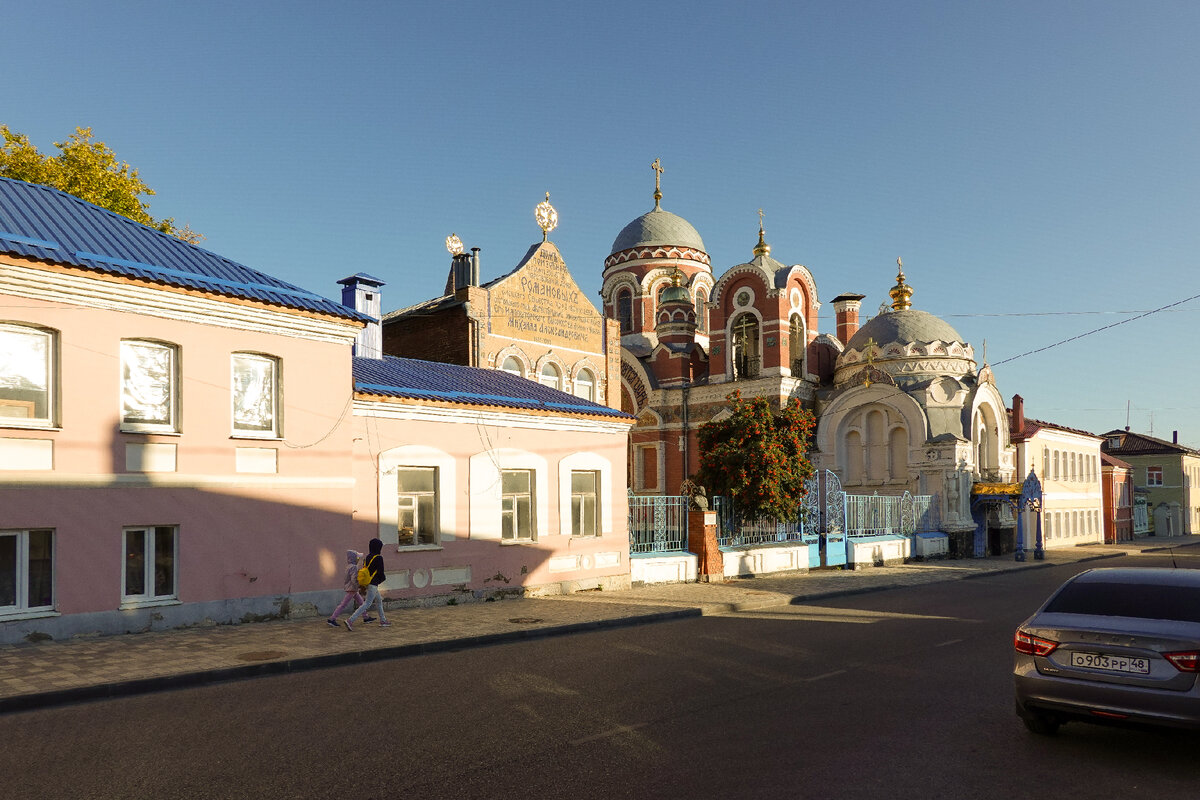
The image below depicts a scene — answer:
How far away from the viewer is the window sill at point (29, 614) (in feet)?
38.7

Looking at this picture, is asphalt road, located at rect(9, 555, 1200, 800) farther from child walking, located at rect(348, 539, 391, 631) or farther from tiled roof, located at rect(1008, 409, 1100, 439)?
tiled roof, located at rect(1008, 409, 1100, 439)

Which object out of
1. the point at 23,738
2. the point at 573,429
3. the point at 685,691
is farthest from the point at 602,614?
the point at 23,738

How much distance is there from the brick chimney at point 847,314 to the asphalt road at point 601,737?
117 feet

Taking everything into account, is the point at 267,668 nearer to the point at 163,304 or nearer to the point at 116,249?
the point at 163,304

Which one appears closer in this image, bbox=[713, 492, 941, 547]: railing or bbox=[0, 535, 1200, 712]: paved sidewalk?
bbox=[0, 535, 1200, 712]: paved sidewalk

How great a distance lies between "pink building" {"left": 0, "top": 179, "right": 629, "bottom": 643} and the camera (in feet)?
40.2

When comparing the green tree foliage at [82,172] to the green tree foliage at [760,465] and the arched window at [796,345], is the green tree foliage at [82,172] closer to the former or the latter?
the green tree foliage at [760,465]

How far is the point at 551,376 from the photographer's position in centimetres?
3027

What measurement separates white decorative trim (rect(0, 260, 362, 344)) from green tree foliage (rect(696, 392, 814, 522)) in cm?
1307

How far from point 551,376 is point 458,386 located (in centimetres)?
1189

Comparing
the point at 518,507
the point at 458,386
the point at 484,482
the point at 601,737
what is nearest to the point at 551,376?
the point at 458,386

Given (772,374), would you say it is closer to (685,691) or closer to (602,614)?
(602,614)

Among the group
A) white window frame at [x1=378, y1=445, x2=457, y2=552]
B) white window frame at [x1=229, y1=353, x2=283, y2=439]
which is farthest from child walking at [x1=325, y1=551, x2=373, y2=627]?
white window frame at [x1=229, y1=353, x2=283, y2=439]

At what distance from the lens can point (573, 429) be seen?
774 inches
